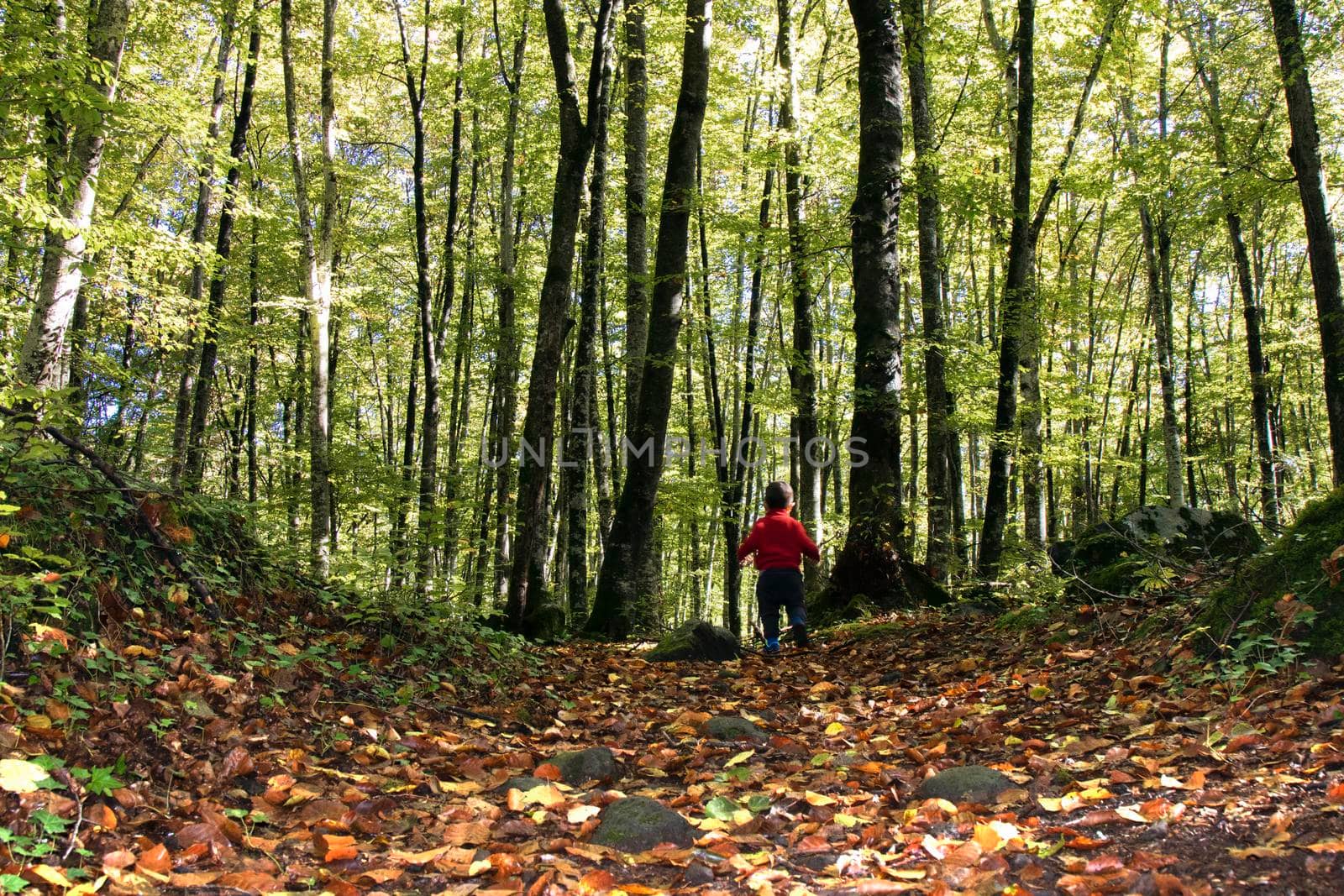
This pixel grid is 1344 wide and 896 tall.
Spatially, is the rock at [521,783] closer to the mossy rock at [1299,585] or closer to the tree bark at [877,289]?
the mossy rock at [1299,585]

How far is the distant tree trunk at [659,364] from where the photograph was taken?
29.8 ft

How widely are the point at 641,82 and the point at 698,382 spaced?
15.8 m

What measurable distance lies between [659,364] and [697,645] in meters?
3.42

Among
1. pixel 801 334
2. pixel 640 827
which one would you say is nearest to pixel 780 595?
pixel 640 827

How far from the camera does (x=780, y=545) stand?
793 centimetres

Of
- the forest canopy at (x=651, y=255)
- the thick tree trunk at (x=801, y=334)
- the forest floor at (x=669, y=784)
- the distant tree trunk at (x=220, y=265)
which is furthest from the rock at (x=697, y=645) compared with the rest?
the distant tree trunk at (x=220, y=265)

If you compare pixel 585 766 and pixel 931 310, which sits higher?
pixel 931 310

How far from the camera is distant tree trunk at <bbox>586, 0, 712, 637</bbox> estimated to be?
909 cm

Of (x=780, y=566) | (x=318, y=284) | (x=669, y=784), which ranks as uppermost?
(x=318, y=284)

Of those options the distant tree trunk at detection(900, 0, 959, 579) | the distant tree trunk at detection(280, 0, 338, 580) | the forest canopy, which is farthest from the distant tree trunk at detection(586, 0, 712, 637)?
the distant tree trunk at detection(280, 0, 338, 580)

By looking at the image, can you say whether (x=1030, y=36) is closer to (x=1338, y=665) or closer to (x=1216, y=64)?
(x=1338, y=665)

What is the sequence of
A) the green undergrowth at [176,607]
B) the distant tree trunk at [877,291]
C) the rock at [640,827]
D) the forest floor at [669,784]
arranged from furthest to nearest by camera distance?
1. the distant tree trunk at [877,291]
2. the green undergrowth at [176,607]
3. the rock at [640,827]
4. the forest floor at [669,784]

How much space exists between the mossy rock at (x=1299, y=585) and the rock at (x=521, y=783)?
3.54 m

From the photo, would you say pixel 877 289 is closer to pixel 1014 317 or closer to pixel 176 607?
pixel 1014 317
